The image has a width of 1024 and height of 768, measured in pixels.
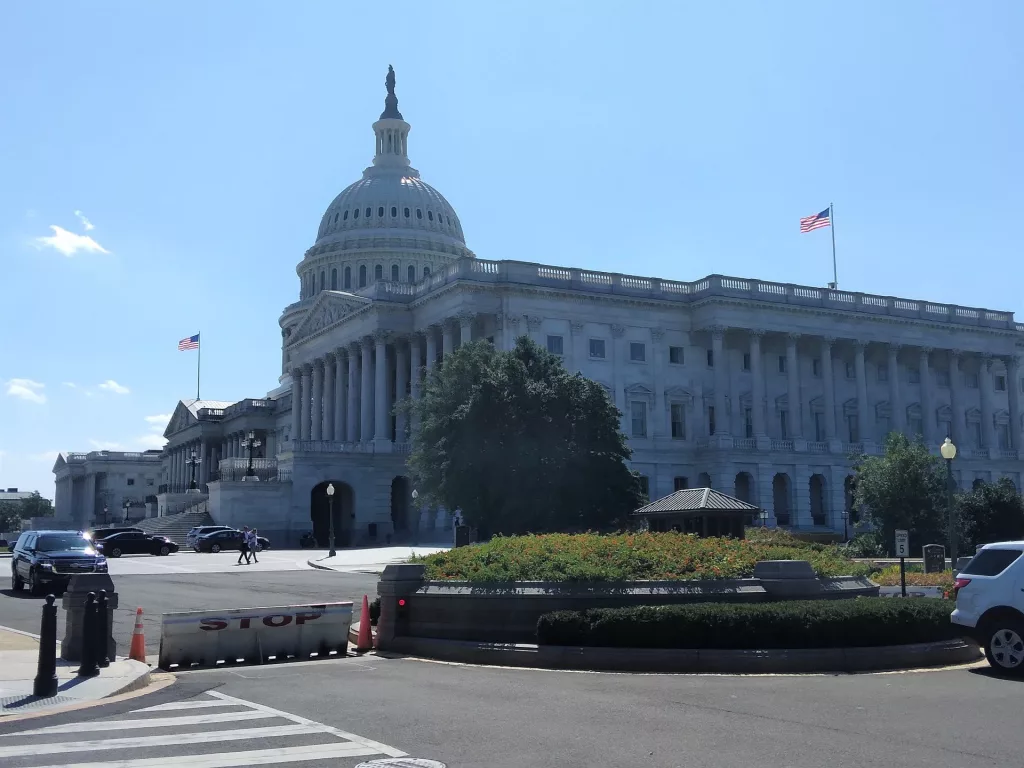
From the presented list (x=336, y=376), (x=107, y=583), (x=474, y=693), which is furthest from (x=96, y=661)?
(x=336, y=376)

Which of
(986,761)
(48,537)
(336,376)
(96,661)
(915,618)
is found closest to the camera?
(986,761)

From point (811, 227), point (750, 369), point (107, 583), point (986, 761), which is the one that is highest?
point (811, 227)

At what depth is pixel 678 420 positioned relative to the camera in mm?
90500

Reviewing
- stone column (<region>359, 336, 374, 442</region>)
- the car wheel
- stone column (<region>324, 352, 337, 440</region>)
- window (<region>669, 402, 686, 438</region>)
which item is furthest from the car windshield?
stone column (<region>324, 352, 337, 440</region>)

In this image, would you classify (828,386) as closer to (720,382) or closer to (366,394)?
(720,382)

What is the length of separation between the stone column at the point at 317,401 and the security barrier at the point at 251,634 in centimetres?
8806

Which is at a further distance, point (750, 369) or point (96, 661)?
point (750, 369)

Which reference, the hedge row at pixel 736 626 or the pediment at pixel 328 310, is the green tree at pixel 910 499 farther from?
the pediment at pixel 328 310

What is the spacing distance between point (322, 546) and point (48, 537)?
5147 centimetres

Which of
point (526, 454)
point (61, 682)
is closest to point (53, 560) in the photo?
point (61, 682)

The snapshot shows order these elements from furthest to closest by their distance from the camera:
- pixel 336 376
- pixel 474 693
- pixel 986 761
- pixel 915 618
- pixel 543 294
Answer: pixel 336 376
pixel 543 294
pixel 915 618
pixel 474 693
pixel 986 761

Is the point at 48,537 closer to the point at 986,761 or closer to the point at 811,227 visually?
the point at 986,761

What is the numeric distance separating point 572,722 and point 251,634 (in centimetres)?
848

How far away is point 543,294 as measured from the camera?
84.6 m
